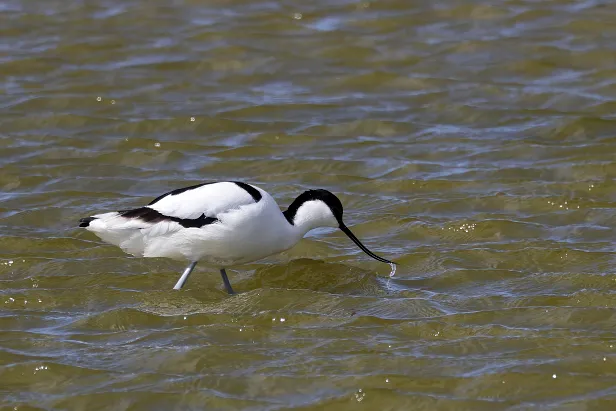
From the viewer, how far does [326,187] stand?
9828mm

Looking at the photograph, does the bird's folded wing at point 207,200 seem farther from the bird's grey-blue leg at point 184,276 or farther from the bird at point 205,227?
the bird's grey-blue leg at point 184,276

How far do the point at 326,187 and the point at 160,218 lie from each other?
241 cm

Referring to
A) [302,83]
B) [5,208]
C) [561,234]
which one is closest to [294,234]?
[561,234]

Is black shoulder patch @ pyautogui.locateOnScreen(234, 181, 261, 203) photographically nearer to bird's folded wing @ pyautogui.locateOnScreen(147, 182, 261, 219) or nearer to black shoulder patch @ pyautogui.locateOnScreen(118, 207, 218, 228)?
bird's folded wing @ pyautogui.locateOnScreen(147, 182, 261, 219)

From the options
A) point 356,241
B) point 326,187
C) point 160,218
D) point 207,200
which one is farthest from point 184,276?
point 326,187

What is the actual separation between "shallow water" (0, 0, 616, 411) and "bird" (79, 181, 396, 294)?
0.27 meters

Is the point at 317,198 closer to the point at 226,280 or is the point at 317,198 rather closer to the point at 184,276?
the point at 226,280

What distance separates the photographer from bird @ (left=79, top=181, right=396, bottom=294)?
758cm

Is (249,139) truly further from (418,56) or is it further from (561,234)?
(561,234)

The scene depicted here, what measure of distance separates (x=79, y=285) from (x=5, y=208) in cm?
180

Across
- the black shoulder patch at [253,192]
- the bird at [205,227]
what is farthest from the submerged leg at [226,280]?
the black shoulder patch at [253,192]

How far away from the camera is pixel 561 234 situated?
340 inches

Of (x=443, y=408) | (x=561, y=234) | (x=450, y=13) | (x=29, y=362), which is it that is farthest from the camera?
(x=450, y=13)

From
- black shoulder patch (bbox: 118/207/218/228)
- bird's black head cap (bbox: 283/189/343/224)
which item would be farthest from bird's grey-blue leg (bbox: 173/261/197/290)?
bird's black head cap (bbox: 283/189/343/224)
